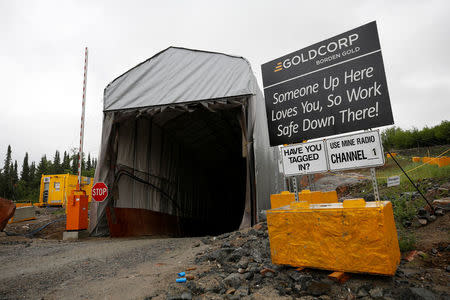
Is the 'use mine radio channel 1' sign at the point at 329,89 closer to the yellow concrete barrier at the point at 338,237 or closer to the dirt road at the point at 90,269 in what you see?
the yellow concrete barrier at the point at 338,237

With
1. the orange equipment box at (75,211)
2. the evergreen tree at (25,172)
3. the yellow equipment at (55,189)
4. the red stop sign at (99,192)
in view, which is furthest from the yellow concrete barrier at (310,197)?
the evergreen tree at (25,172)

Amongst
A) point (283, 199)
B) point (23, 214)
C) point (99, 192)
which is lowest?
point (23, 214)

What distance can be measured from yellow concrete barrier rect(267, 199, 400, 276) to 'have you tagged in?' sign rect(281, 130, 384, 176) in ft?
2.07

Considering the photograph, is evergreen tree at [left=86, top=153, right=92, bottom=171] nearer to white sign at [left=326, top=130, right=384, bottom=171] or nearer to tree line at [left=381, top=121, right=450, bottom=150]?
tree line at [left=381, top=121, right=450, bottom=150]

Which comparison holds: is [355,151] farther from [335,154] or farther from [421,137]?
[421,137]

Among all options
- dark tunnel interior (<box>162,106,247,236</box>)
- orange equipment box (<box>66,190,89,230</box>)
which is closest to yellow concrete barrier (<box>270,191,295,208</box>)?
dark tunnel interior (<box>162,106,247,236</box>)

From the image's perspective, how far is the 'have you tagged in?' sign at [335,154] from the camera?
10.2ft

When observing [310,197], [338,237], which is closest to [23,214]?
→ [310,197]

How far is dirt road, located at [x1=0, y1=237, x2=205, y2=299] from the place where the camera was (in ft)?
9.50

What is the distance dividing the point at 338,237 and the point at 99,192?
703 centimetres

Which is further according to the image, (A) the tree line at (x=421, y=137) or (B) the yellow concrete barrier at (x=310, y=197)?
(A) the tree line at (x=421, y=137)

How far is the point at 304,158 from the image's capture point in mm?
3652

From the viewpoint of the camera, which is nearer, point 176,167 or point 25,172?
point 176,167

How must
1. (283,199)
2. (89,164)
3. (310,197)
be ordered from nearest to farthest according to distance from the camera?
1. (310,197)
2. (283,199)
3. (89,164)
